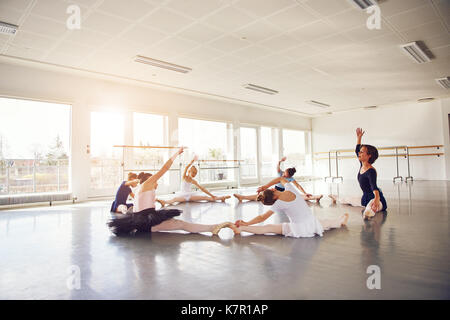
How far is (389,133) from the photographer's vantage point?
10.6 meters

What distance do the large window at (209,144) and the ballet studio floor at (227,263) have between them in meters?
5.27

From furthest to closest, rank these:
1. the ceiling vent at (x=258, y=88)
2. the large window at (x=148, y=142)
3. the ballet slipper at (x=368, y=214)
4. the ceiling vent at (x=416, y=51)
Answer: the ceiling vent at (x=258, y=88), the large window at (x=148, y=142), the ceiling vent at (x=416, y=51), the ballet slipper at (x=368, y=214)

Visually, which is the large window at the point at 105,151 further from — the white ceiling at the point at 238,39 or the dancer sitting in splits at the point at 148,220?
the dancer sitting in splits at the point at 148,220

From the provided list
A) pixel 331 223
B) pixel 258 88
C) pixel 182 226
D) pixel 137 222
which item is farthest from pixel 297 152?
pixel 137 222

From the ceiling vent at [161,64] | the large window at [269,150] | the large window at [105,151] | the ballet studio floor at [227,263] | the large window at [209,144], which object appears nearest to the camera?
the ballet studio floor at [227,263]

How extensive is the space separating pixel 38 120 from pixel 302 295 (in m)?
6.19

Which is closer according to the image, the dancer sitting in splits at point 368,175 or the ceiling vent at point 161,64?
the dancer sitting in splits at point 368,175

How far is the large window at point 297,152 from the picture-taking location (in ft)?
38.9

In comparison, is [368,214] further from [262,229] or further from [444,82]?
[444,82]

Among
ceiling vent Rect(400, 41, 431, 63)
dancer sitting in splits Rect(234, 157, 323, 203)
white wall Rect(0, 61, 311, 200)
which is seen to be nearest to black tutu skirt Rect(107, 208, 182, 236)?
dancer sitting in splits Rect(234, 157, 323, 203)

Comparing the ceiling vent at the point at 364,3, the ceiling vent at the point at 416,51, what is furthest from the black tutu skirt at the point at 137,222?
the ceiling vent at the point at 416,51

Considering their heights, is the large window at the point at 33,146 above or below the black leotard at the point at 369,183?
above
